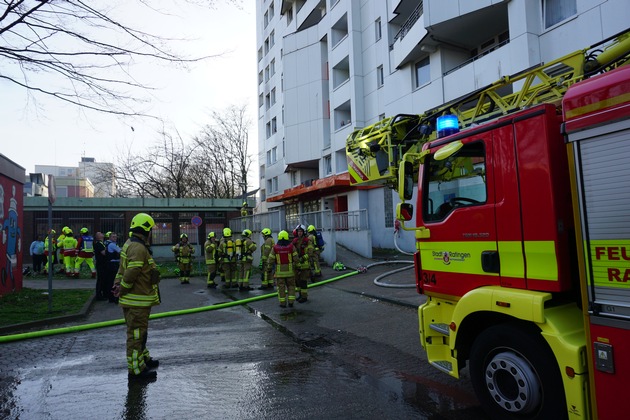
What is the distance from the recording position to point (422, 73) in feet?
60.7

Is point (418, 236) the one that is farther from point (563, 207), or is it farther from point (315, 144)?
point (315, 144)

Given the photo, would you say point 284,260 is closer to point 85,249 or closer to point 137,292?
point 137,292

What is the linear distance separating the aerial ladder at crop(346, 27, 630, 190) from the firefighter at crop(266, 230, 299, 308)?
236 cm

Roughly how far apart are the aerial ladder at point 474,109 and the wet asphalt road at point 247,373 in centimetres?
259

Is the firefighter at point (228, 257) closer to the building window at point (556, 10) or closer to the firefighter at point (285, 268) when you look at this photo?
the firefighter at point (285, 268)

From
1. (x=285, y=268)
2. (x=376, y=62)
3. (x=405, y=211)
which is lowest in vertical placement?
(x=285, y=268)

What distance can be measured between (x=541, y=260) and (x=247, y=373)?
12.1ft

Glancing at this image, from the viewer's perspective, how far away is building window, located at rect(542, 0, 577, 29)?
1166cm

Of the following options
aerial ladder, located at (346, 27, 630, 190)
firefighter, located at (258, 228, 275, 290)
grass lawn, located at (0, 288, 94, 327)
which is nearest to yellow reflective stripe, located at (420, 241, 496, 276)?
aerial ladder, located at (346, 27, 630, 190)

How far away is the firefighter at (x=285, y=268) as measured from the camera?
9.45m

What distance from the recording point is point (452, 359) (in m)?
3.89

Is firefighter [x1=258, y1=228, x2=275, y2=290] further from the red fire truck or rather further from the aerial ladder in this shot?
the red fire truck

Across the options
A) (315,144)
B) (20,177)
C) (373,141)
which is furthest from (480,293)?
(315,144)

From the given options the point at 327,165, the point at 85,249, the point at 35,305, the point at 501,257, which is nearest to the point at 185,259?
the point at 85,249
